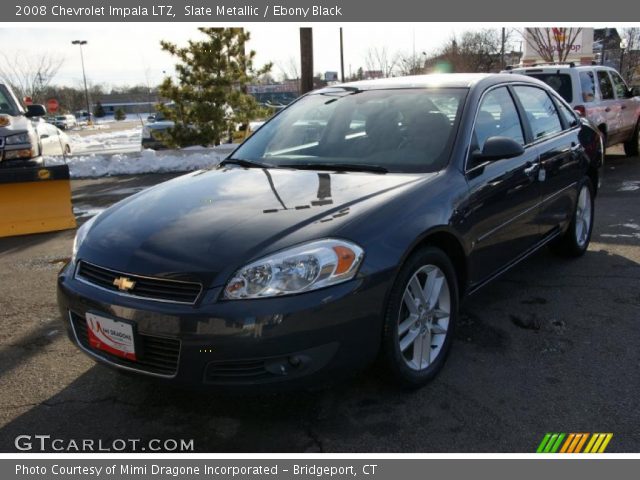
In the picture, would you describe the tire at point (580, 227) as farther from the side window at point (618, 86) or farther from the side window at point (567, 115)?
the side window at point (618, 86)

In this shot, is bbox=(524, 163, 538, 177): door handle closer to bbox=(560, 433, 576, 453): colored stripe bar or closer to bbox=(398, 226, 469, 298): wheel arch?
bbox=(398, 226, 469, 298): wheel arch

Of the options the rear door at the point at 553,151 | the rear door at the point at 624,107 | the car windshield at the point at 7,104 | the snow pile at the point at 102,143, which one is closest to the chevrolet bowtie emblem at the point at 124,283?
the rear door at the point at 553,151

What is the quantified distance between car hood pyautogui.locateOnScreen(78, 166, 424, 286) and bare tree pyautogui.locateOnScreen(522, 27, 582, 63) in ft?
66.3

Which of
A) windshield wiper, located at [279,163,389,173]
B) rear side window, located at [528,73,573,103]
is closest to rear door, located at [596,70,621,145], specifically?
rear side window, located at [528,73,573,103]

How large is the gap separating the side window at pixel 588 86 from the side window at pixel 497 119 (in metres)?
5.61

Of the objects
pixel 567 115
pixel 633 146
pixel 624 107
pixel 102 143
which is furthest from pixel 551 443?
pixel 102 143

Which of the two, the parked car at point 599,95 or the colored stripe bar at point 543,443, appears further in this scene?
the parked car at point 599,95

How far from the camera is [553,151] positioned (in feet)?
14.5

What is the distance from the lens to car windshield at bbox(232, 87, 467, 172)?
347cm

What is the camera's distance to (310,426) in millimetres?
2727

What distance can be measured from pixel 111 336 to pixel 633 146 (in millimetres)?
11546

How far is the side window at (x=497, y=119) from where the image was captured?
3.65m

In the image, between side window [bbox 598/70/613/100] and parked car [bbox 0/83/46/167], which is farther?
side window [bbox 598/70/613/100]
